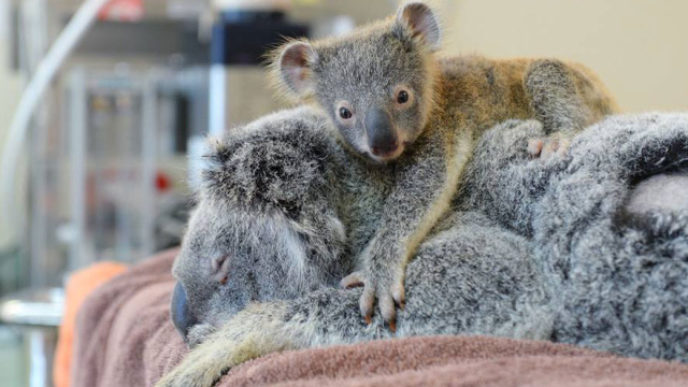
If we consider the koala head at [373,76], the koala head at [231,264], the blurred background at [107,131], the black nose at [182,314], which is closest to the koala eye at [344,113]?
the koala head at [373,76]

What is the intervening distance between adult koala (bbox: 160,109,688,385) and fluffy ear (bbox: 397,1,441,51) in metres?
0.40

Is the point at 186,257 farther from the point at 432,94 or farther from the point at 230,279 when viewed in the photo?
the point at 432,94

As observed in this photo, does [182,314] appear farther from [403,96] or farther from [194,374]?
[403,96]

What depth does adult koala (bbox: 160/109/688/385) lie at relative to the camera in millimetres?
1177

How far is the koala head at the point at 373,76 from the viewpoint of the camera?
159 centimetres

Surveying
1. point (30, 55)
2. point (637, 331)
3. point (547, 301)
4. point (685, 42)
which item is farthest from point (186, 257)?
point (30, 55)

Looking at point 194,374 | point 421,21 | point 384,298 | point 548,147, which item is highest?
point 421,21

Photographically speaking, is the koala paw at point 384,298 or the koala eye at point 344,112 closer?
the koala paw at point 384,298

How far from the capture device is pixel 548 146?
1378mm

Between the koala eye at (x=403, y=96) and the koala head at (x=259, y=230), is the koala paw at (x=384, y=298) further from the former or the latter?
the koala eye at (x=403, y=96)

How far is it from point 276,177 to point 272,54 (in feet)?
1.85

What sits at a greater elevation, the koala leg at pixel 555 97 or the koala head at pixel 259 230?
the koala leg at pixel 555 97

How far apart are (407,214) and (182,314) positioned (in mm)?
447

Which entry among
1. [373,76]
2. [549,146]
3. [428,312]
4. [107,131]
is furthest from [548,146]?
[107,131]
